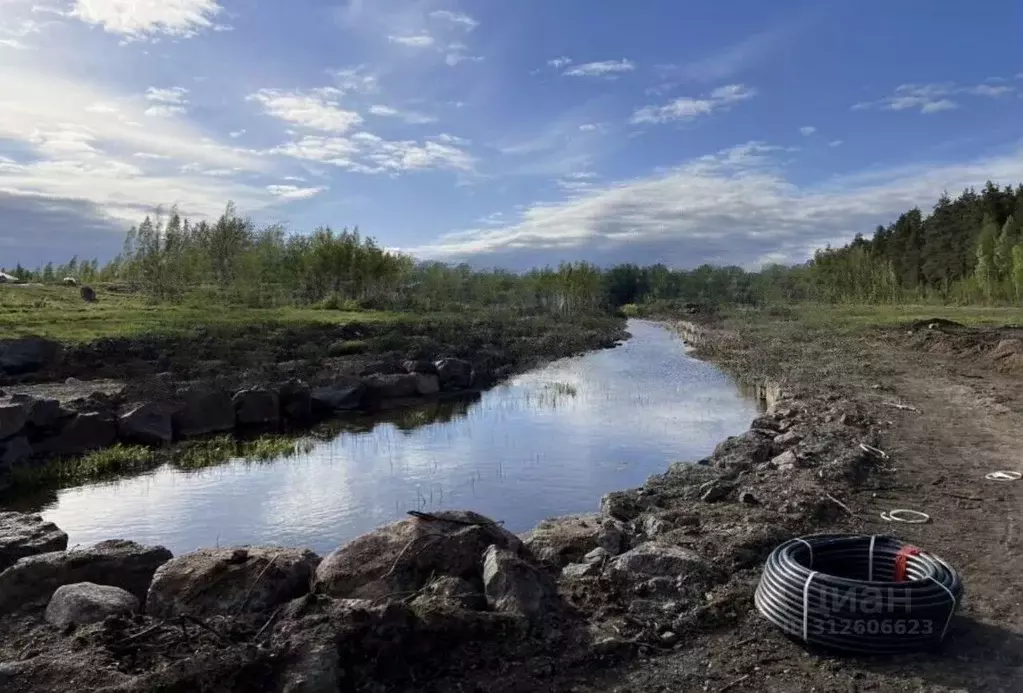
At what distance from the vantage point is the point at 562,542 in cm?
750

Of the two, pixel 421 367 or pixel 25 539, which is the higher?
pixel 421 367

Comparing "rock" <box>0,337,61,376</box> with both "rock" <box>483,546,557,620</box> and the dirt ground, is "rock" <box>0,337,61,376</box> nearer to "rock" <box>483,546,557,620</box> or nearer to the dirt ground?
"rock" <box>483,546,557,620</box>

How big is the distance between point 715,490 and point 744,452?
300cm

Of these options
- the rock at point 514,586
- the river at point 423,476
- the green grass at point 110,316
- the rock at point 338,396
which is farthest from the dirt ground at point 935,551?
the green grass at point 110,316

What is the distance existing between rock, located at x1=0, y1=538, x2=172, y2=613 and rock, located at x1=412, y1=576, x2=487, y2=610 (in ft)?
8.69

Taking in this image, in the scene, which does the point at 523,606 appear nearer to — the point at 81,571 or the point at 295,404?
the point at 81,571

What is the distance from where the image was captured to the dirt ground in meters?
4.82

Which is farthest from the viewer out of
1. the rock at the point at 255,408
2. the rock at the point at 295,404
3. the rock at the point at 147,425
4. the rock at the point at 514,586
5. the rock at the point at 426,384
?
the rock at the point at 426,384

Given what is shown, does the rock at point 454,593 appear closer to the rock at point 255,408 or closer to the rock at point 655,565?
the rock at point 655,565

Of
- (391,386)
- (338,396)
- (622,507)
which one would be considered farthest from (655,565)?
(391,386)

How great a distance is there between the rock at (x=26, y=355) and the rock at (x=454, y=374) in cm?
1128

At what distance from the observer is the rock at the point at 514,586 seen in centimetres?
561

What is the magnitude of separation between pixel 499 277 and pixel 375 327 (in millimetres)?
68793

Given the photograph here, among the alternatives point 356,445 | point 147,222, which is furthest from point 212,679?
point 147,222
